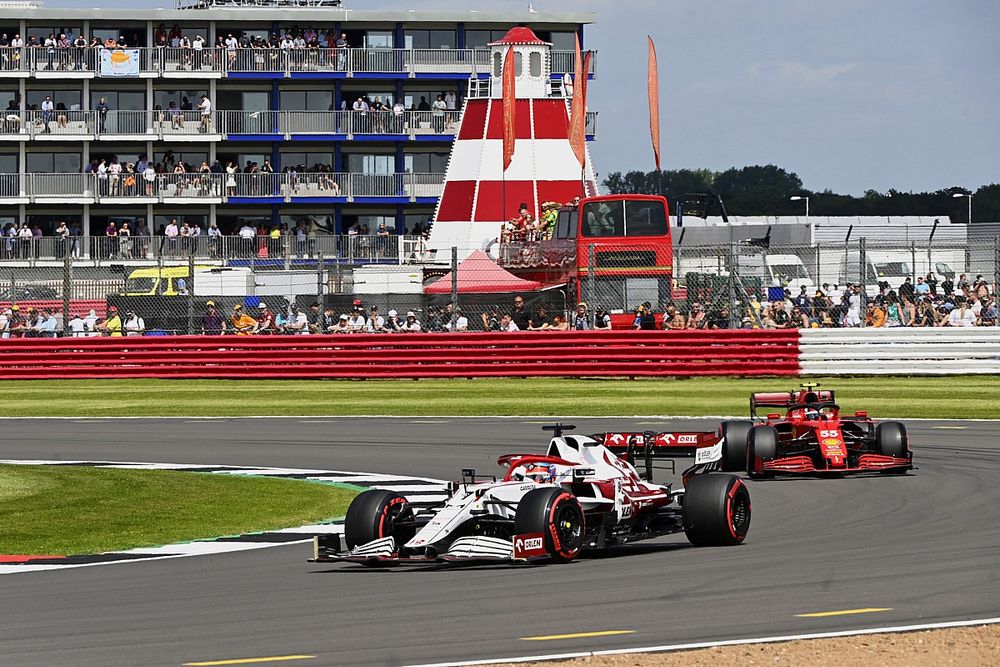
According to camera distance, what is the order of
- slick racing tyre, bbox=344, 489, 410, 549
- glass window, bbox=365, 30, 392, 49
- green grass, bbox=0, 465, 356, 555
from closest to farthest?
slick racing tyre, bbox=344, 489, 410, 549, green grass, bbox=0, 465, 356, 555, glass window, bbox=365, 30, 392, 49

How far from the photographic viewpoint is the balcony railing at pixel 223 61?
191 ft

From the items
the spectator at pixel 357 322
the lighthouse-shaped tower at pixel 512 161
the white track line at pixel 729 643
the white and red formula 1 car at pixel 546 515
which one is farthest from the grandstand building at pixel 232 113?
the white track line at pixel 729 643

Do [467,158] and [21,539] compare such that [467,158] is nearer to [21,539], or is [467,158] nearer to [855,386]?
[855,386]

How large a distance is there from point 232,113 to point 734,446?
4615cm

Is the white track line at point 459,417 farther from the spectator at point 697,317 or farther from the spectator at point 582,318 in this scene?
the spectator at point 582,318

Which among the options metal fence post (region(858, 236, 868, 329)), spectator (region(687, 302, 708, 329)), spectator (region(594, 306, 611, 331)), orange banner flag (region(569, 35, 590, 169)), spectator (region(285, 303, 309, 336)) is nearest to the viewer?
metal fence post (region(858, 236, 868, 329))

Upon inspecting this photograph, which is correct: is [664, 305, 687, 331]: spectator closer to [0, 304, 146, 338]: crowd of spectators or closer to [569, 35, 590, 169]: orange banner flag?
[0, 304, 146, 338]: crowd of spectators

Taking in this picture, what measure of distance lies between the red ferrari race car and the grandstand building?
43.5m

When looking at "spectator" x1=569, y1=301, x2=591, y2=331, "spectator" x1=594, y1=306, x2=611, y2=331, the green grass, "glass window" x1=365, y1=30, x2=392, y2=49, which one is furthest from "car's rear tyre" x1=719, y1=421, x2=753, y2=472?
"glass window" x1=365, y1=30, x2=392, y2=49

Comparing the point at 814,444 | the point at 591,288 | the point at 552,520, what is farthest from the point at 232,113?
the point at 552,520

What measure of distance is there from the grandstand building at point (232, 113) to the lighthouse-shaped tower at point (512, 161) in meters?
7.24

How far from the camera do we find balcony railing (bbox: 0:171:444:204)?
57.5 m

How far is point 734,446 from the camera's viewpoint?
15.4 metres

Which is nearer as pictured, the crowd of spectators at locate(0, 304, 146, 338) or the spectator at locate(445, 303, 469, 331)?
the spectator at locate(445, 303, 469, 331)
